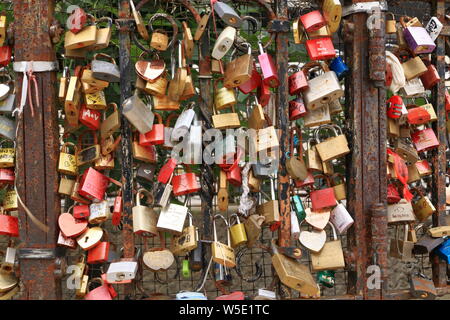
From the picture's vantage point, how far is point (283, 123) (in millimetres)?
2654

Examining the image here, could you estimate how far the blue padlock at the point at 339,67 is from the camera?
2.70 m

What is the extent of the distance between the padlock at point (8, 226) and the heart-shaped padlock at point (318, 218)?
1.53 metres

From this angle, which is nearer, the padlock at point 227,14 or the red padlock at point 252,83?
the padlock at point 227,14

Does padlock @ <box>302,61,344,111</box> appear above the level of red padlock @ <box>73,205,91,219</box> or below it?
above

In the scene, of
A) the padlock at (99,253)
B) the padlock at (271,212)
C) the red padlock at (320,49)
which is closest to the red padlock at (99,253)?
the padlock at (99,253)

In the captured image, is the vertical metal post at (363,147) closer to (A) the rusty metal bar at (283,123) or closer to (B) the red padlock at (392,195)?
(B) the red padlock at (392,195)

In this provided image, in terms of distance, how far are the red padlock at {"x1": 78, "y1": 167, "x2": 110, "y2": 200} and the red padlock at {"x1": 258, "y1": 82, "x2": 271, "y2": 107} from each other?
92cm

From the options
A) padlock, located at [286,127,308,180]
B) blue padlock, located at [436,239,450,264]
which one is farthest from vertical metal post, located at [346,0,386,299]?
blue padlock, located at [436,239,450,264]

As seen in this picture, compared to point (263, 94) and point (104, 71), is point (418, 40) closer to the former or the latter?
point (263, 94)

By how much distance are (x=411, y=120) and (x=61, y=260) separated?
206 centimetres

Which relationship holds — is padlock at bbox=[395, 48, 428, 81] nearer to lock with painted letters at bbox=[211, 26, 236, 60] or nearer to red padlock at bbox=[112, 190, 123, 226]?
lock with painted letters at bbox=[211, 26, 236, 60]

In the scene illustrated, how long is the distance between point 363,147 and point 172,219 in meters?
1.08

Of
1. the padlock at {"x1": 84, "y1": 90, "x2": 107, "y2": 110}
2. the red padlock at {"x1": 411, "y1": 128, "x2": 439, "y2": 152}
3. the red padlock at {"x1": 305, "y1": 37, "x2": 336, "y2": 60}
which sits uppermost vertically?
the red padlock at {"x1": 305, "y1": 37, "x2": 336, "y2": 60}

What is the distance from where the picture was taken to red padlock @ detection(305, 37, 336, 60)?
261 centimetres
